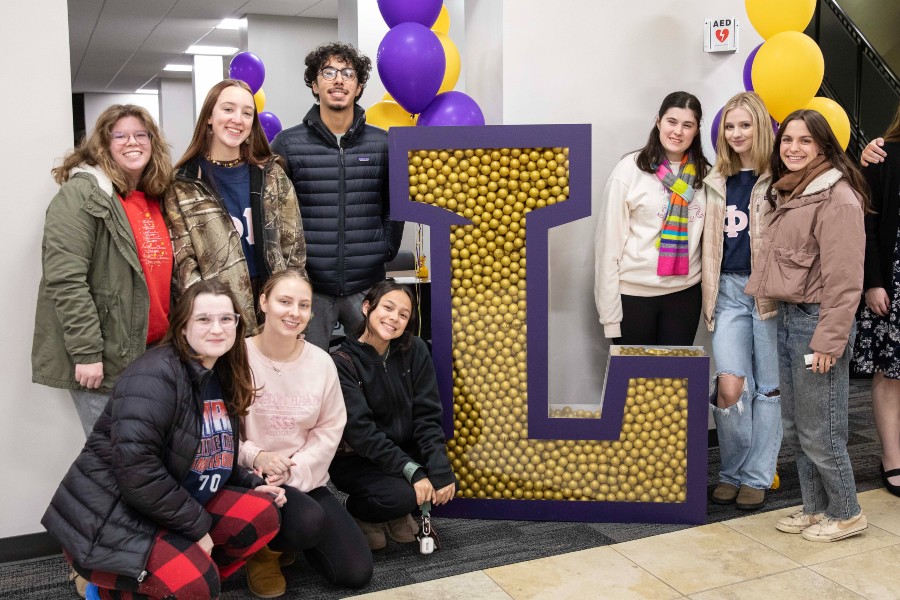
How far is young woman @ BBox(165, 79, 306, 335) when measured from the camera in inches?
105

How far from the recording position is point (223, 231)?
8.86ft

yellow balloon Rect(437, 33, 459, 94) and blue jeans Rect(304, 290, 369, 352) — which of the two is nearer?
blue jeans Rect(304, 290, 369, 352)

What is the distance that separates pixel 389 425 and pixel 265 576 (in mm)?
601

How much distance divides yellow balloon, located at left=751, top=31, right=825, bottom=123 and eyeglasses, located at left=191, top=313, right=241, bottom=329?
216 cm

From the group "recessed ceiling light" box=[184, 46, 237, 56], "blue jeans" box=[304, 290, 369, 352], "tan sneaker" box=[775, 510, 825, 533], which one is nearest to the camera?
"tan sneaker" box=[775, 510, 825, 533]

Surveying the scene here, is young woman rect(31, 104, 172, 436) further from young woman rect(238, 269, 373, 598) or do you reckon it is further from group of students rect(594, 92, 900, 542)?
group of students rect(594, 92, 900, 542)

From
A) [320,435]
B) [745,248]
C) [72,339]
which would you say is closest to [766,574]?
[745,248]

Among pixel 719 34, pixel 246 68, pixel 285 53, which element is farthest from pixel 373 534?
pixel 285 53

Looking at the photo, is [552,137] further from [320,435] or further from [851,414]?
[851,414]

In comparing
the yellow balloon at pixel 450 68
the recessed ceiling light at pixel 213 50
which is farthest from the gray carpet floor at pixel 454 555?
the recessed ceiling light at pixel 213 50

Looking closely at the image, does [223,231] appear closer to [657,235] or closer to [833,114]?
[657,235]

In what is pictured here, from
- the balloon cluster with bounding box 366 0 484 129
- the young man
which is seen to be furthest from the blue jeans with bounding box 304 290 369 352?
the balloon cluster with bounding box 366 0 484 129

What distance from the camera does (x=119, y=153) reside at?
8.37 ft

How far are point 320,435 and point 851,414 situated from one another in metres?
2.97
